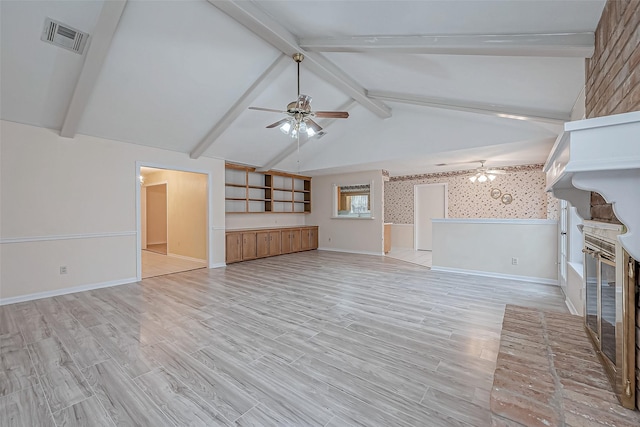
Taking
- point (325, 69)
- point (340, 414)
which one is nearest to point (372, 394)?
point (340, 414)

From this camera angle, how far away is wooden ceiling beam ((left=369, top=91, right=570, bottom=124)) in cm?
333

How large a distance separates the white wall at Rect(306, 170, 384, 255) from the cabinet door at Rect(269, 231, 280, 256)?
1762 mm

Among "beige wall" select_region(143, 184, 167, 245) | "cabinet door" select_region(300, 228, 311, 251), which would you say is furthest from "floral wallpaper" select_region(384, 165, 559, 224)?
"beige wall" select_region(143, 184, 167, 245)

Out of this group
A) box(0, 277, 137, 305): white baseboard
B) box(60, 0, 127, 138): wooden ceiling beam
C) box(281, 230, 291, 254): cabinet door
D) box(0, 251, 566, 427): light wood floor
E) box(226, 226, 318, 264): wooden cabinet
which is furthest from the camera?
box(281, 230, 291, 254): cabinet door

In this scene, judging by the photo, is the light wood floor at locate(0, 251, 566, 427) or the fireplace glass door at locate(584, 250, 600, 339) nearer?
the fireplace glass door at locate(584, 250, 600, 339)

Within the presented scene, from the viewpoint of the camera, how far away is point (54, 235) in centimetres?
393

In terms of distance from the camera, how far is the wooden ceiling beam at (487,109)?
333 centimetres

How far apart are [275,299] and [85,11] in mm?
3808

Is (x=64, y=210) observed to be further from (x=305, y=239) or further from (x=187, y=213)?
(x=305, y=239)

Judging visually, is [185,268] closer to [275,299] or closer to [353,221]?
[275,299]

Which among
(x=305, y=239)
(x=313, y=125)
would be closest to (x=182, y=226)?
(x=305, y=239)

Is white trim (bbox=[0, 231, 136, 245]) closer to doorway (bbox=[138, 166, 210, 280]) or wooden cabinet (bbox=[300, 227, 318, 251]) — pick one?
doorway (bbox=[138, 166, 210, 280])

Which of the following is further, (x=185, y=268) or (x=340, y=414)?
(x=185, y=268)

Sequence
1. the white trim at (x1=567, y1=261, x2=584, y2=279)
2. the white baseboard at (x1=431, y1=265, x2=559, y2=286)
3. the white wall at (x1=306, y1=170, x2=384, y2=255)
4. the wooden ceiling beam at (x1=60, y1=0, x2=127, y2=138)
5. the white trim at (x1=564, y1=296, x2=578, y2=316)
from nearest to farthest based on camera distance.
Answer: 1. the wooden ceiling beam at (x1=60, y1=0, x2=127, y2=138)
2. the white trim at (x1=567, y1=261, x2=584, y2=279)
3. the white trim at (x1=564, y1=296, x2=578, y2=316)
4. the white baseboard at (x1=431, y1=265, x2=559, y2=286)
5. the white wall at (x1=306, y1=170, x2=384, y2=255)
